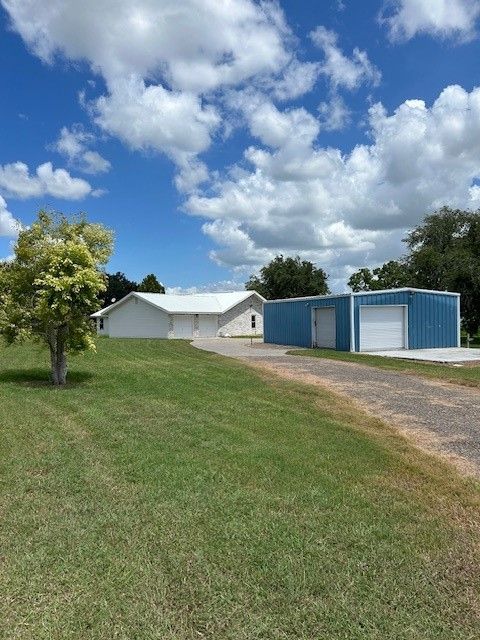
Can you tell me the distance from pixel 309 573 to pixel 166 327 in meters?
36.2

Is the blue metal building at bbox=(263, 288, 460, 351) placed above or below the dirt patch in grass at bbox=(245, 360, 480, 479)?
above

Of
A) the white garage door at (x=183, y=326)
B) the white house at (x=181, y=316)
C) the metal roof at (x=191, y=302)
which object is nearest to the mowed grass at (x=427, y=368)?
the white garage door at (x=183, y=326)

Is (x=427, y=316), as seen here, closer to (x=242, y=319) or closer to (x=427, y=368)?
(x=427, y=368)

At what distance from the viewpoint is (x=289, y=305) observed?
94.7 feet

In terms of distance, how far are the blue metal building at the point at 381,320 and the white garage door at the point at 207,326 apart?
14.1 metres

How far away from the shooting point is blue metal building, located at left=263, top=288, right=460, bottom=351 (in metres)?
23.6

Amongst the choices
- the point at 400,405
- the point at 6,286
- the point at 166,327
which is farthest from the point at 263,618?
the point at 166,327

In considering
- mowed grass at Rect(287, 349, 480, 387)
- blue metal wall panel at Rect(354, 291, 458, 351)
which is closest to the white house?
blue metal wall panel at Rect(354, 291, 458, 351)

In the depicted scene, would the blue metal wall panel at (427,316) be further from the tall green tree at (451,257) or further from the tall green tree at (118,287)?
the tall green tree at (118,287)

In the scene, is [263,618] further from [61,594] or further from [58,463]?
[58,463]

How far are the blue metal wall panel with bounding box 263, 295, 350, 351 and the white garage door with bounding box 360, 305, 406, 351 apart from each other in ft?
2.70

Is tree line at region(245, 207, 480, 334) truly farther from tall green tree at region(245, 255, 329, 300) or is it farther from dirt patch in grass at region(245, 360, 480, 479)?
dirt patch in grass at region(245, 360, 480, 479)

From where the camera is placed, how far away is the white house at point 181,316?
129 feet

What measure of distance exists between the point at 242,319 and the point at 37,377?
3169 cm
